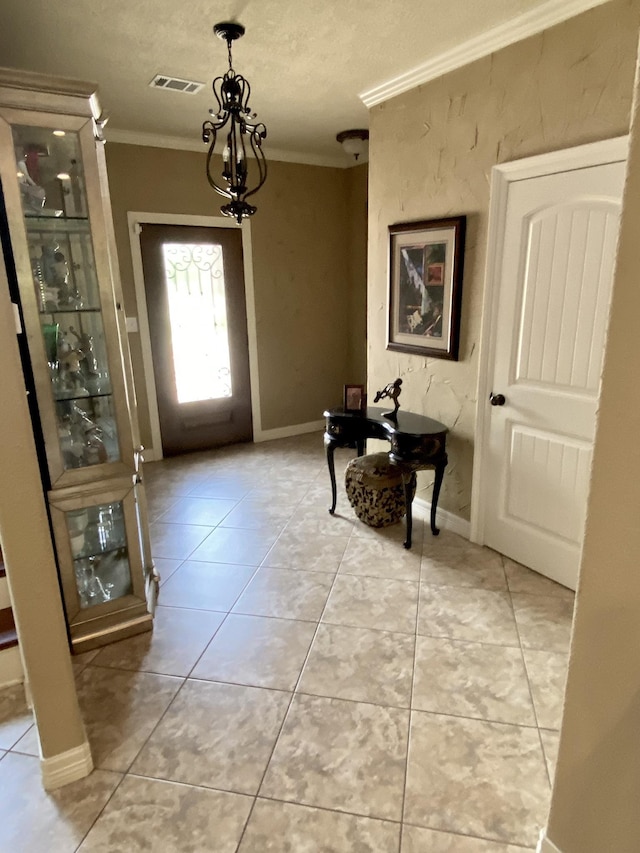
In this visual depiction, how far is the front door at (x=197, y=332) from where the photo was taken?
14.4ft

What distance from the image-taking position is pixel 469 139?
2711 millimetres

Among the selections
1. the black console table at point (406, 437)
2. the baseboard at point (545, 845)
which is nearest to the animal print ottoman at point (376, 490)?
the black console table at point (406, 437)

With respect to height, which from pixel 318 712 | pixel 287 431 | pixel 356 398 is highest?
pixel 356 398

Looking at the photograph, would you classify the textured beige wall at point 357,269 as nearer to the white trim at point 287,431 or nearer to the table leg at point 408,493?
the white trim at point 287,431

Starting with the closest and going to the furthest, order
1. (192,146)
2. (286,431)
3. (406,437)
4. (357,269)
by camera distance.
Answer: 1. (406,437)
2. (192,146)
3. (357,269)
4. (286,431)

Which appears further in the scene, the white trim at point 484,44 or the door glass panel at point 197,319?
the door glass panel at point 197,319

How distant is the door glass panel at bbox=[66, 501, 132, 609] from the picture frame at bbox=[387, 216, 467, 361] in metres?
2.01

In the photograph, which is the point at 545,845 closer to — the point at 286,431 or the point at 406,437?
the point at 406,437

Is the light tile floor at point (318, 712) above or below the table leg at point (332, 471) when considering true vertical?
below

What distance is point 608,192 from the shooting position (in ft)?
7.11

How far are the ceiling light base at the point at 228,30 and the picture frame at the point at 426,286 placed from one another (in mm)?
1323

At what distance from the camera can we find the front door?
14.4 feet

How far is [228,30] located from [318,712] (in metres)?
2.99

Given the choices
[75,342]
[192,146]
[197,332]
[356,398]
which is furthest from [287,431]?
[75,342]
